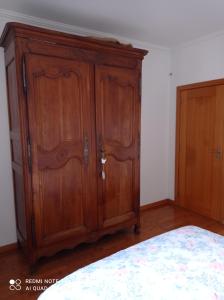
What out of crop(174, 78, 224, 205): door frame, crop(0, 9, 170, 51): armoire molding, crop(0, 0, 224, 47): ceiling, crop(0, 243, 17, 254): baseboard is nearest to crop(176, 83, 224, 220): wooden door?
crop(174, 78, 224, 205): door frame

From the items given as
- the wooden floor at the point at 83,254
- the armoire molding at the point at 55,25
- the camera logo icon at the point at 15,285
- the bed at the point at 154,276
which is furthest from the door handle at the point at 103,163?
the armoire molding at the point at 55,25

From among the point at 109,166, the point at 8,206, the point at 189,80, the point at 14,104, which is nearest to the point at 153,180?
the point at 109,166

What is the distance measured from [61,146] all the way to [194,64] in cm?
228

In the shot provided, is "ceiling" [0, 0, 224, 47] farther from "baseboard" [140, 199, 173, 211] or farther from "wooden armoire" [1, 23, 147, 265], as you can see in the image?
"baseboard" [140, 199, 173, 211]

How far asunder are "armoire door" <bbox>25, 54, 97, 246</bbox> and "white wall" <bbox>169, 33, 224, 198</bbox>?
1.72 meters

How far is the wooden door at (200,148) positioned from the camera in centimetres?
301

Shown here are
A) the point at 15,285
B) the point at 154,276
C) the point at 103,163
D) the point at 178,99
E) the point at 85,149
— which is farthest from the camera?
the point at 178,99

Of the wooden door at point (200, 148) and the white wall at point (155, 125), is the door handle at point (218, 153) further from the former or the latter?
the white wall at point (155, 125)

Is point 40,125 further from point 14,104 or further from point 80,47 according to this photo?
point 80,47

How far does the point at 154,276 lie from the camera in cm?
114

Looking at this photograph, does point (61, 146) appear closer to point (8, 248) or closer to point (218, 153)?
point (8, 248)

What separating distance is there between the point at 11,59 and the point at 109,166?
4.55 feet

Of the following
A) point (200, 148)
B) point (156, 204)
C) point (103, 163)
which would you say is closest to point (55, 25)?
point (103, 163)

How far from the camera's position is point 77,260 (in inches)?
90.3
